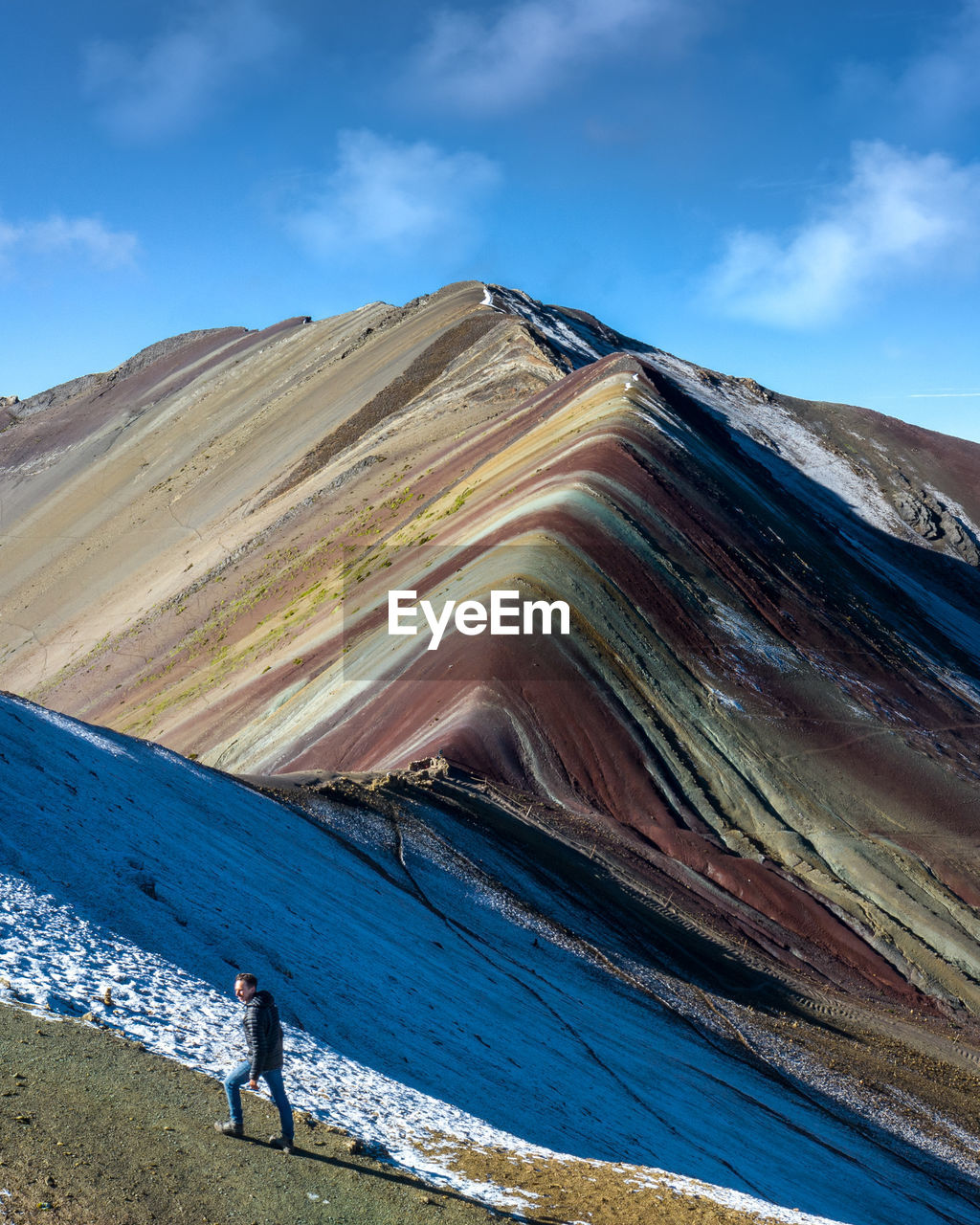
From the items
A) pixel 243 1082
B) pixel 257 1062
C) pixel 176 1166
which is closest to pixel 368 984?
pixel 243 1082

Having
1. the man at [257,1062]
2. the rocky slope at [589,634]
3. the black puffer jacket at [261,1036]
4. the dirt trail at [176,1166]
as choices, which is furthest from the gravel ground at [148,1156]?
the rocky slope at [589,634]

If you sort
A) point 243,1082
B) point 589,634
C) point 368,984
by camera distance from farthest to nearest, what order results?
1. point 589,634
2. point 368,984
3. point 243,1082

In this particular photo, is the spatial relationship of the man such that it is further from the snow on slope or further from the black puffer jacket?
the snow on slope

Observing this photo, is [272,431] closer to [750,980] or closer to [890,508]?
[890,508]

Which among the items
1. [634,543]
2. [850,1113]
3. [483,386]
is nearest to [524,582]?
[634,543]

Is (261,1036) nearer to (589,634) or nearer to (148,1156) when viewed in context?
(148,1156)

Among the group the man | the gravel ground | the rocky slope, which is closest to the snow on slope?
the gravel ground
